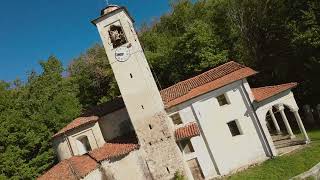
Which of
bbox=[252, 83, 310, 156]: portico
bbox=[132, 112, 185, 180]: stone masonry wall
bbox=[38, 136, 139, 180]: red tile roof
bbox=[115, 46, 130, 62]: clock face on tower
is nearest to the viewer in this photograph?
bbox=[38, 136, 139, 180]: red tile roof

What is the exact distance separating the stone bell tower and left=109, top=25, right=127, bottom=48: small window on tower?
332 millimetres

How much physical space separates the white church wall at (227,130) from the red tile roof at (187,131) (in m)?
0.76

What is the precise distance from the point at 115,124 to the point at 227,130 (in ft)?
34.8

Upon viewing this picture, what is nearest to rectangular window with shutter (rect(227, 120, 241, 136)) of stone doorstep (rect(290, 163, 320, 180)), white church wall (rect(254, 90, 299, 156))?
white church wall (rect(254, 90, 299, 156))

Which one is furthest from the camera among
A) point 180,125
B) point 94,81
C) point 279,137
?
point 94,81

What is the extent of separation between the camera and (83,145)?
106 feet

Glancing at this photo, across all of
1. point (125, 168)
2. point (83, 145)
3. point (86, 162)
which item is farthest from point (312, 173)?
point (83, 145)

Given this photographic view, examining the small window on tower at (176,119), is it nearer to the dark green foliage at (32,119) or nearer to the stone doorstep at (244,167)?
the stone doorstep at (244,167)

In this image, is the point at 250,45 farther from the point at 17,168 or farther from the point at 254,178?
the point at 17,168

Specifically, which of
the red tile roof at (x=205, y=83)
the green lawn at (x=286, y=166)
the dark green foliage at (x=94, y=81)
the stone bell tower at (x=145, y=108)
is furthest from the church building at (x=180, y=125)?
the dark green foliage at (x=94, y=81)

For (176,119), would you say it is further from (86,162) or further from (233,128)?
(86,162)

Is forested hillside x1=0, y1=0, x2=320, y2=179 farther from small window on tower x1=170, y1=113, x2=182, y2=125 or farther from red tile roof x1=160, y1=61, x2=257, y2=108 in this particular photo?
small window on tower x1=170, y1=113, x2=182, y2=125

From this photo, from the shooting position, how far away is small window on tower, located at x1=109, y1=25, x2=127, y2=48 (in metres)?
29.0

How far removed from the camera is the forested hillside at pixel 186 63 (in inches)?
1426
